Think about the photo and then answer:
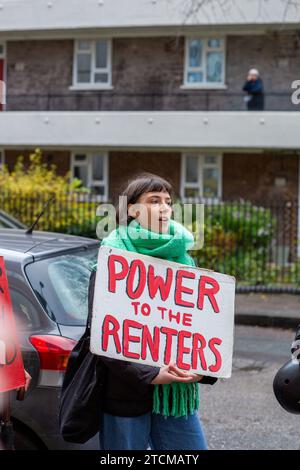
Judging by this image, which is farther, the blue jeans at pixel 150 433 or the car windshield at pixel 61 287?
the car windshield at pixel 61 287

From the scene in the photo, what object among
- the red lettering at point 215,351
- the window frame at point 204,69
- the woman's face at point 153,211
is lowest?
the red lettering at point 215,351

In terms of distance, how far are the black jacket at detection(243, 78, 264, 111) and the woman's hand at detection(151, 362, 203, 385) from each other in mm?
16893

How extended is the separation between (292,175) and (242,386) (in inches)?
541

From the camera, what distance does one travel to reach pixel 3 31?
2161 centimetres

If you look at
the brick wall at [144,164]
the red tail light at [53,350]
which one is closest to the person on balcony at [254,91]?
the brick wall at [144,164]

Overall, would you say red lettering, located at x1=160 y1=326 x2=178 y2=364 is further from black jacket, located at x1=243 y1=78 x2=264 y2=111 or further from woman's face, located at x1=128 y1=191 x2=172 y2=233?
black jacket, located at x1=243 y1=78 x2=264 y2=111

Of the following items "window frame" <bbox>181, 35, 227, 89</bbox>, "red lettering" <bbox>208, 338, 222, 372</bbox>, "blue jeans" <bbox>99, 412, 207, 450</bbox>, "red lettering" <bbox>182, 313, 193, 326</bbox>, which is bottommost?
"blue jeans" <bbox>99, 412, 207, 450</bbox>

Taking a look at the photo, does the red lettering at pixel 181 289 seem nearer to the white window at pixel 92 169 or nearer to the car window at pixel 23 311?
the car window at pixel 23 311

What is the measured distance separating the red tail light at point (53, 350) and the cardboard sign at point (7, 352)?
746mm

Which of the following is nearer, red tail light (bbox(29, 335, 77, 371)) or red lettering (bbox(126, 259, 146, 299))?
red lettering (bbox(126, 259, 146, 299))

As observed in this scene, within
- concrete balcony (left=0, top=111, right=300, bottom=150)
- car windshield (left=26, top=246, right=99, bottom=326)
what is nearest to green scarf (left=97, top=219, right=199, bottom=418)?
car windshield (left=26, top=246, right=99, bottom=326)

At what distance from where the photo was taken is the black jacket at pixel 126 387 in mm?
2988

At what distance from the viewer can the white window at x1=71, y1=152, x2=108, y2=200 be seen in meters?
21.9

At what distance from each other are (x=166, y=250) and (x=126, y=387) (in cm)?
61
